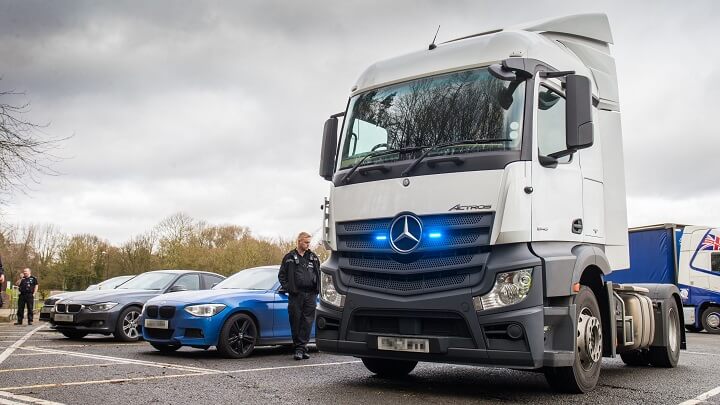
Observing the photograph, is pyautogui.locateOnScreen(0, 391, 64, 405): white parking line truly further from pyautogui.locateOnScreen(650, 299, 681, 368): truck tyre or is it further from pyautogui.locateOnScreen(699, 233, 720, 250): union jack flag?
pyautogui.locateOnScreen(699, 233, 720, 250): union jack flag

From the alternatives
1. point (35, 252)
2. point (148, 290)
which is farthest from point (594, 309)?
point (35, 252)

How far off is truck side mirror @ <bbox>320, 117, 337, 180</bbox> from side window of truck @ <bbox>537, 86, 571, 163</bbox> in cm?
224

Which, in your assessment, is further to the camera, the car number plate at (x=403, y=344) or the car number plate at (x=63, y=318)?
the car number plate at (x=63, y=318)

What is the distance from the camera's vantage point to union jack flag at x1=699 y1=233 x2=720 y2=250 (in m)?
20.4

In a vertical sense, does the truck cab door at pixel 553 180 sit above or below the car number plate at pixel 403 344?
above

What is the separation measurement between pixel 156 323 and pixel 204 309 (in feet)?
2.73

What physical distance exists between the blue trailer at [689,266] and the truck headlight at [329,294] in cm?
1534

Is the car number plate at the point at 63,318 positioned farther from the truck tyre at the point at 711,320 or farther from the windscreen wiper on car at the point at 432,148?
the truck tyre at the point at 711,320

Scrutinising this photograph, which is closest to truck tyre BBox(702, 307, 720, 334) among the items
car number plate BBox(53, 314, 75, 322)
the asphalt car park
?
the asphalt car park

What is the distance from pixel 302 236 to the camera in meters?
10.8

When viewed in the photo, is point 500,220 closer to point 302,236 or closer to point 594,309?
point 594,309

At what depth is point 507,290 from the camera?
583 centimetres

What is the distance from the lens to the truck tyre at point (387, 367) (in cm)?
778

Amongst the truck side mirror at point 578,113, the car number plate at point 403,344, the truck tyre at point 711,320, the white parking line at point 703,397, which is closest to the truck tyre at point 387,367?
the car number plate at point 403,344
